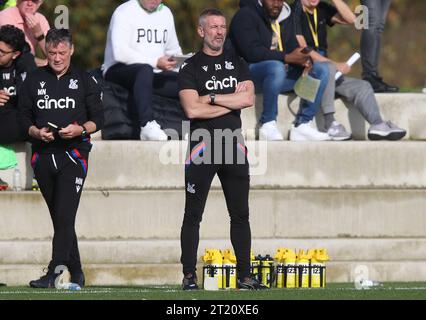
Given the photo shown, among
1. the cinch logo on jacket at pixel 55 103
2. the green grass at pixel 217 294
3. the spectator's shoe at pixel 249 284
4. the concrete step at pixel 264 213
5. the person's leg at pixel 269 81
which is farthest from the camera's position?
the person's leg at pixel 269 81

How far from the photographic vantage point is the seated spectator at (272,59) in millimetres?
15016

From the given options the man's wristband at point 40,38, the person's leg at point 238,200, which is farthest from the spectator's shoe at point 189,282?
the man's wristband at point 40,38

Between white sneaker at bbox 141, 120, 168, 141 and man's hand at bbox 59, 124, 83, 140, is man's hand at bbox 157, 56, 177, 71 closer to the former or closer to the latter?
white sneaker at bbox 141, 120, 168, 141

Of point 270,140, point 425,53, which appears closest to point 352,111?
point 270,140

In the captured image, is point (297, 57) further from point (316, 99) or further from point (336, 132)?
point (336, 132)

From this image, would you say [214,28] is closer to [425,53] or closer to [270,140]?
[270,140]

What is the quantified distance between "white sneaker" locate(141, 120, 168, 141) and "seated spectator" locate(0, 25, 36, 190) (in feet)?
3.95

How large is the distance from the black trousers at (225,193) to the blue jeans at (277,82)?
3.26 metres

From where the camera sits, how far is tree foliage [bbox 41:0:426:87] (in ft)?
80.9

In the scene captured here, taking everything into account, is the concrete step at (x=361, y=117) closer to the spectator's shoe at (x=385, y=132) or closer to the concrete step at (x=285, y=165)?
the spectator's shoe at (x=385, y=132)

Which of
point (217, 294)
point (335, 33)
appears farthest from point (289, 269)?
point (335, 33)

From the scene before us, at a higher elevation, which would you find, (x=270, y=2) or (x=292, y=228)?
(x=270, y=2)

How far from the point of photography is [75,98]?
12.3 meters
